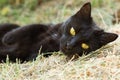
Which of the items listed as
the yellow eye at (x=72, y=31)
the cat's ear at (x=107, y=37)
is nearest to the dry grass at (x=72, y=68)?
the cat's ear at (x=107, y=37)

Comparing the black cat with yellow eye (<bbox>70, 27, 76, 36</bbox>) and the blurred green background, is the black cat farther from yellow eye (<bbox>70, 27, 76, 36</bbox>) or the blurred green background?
the blurred green background

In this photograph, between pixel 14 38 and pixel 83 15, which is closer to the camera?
pixel 83 15

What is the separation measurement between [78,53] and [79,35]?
0.15m

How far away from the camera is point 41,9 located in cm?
621

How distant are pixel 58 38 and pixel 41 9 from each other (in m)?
2.77

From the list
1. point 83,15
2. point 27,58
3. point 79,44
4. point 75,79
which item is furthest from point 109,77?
point 27,58

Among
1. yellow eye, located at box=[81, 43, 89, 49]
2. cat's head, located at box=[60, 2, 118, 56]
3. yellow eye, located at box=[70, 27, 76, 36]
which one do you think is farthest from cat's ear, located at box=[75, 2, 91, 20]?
yellow eye, located at box=[81, 43, 89, 49]

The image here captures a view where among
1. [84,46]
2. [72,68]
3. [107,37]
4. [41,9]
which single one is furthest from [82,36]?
[41,9]

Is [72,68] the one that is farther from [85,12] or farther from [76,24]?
[85,12]

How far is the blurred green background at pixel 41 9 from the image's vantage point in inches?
210

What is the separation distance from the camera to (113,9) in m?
5.20

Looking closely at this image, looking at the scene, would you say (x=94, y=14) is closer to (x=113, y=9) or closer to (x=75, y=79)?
(x=113, y=9)

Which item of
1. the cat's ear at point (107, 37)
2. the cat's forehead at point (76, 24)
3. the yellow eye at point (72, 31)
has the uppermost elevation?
the cat's forehead at point (76, 24)

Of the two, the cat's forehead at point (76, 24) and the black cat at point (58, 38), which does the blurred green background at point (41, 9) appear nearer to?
the black cat at point (58, 38)
